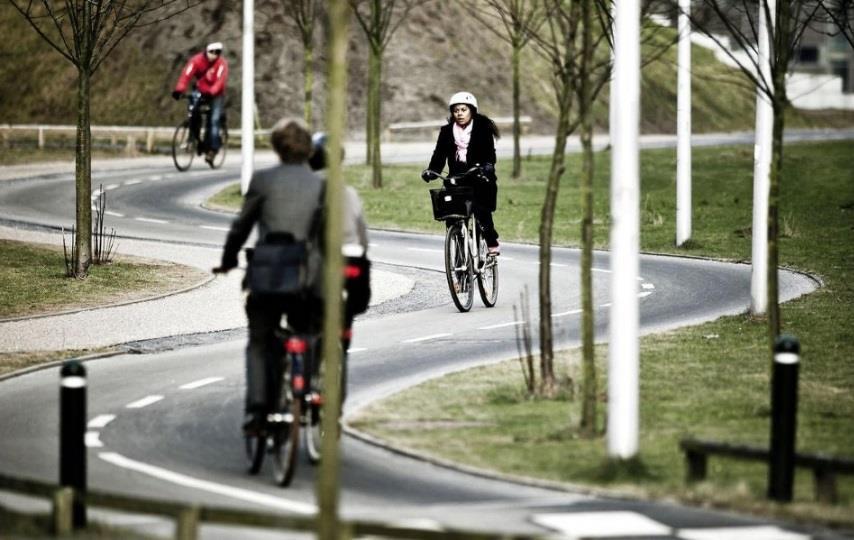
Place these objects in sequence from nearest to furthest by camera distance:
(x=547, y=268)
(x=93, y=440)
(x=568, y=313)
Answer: (x=93, y=440) → (x=547, y=268) → (x=568, y=313)

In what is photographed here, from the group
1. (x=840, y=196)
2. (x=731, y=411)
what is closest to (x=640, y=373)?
(x=731, y=411)

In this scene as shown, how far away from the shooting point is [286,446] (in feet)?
31.7

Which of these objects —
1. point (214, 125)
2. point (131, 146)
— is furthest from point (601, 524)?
point (131, 146)

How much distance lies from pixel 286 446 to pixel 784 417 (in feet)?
8.78

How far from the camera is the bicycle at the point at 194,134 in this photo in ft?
105

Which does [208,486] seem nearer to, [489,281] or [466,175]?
[466,175]

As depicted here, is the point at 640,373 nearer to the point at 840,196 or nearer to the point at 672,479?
the point at 672,479

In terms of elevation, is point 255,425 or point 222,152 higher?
point 222,152

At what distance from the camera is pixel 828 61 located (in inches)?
4003

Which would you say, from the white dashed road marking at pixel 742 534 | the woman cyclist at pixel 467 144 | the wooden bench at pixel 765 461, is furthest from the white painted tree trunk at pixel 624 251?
the woman cyclist at pixel 467 144

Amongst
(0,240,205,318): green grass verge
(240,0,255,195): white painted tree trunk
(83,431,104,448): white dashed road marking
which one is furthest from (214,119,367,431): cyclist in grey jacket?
(240,0,255,195): white painted tree trunk

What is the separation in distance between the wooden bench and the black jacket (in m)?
7.43

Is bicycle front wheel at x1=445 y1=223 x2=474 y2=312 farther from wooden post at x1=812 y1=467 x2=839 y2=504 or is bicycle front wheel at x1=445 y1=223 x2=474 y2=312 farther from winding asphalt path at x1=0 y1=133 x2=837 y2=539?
wooden post at x1=812 y1=467 x2=839 y2=504

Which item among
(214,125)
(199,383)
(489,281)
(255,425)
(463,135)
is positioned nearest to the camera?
(255,425)
